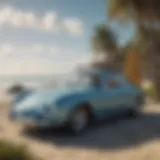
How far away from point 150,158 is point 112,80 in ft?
9.86

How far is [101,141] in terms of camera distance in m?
7.48

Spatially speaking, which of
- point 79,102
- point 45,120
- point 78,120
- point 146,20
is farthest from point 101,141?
point 146,20

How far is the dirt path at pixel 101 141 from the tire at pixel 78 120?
16cm

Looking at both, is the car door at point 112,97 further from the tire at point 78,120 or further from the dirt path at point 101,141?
the tire at point 78,120

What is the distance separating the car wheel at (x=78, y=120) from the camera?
7.88 metres

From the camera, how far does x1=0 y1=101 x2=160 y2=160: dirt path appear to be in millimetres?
6576

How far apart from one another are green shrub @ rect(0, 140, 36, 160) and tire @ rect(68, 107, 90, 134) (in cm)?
185

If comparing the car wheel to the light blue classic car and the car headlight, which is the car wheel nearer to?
the light blue classic car

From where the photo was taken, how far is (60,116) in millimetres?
7543

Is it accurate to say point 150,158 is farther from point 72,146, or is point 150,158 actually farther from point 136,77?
point 136,77

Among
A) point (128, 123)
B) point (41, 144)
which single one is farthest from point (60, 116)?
point (128, 123)

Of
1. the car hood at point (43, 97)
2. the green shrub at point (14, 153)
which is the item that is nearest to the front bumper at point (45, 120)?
the car hood at point (43, 97)

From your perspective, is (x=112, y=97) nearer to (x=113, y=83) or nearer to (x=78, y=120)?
(x=113, y=83)

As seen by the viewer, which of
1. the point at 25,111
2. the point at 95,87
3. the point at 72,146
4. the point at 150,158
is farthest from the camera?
the point at 95,87
